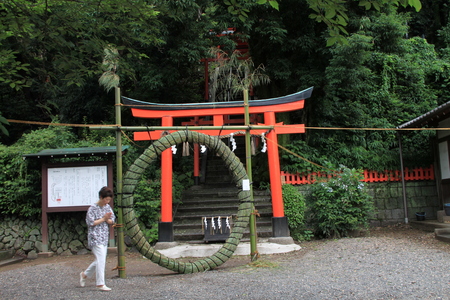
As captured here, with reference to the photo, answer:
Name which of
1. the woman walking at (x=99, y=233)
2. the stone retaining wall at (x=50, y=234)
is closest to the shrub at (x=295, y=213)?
the stone retaining wall at (x=50, y=234)

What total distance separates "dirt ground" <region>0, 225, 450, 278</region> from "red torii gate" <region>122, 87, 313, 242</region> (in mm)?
730

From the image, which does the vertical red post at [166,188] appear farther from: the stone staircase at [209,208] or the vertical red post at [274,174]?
the vertical red post at [274,174]

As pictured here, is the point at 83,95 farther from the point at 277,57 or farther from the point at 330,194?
the point at 330,194

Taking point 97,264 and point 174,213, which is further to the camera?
point 174,213

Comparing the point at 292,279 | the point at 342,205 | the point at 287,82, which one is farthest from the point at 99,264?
the point at 287,82

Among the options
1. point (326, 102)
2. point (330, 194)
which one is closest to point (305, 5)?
point (326, 102)

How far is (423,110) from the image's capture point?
1236cm

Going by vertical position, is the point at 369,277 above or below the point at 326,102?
below

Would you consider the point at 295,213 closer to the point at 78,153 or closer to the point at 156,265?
the point at 156,265

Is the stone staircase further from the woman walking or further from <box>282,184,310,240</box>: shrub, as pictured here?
the woman walking

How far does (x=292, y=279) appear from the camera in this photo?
5.36m

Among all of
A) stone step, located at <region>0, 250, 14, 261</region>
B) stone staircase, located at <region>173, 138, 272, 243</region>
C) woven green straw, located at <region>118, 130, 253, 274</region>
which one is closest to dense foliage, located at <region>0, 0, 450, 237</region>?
stone staircase, located at <region>173, 138, 272, 243</region>

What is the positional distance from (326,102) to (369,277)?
6.88m

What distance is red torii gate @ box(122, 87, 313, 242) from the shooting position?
839 cm
